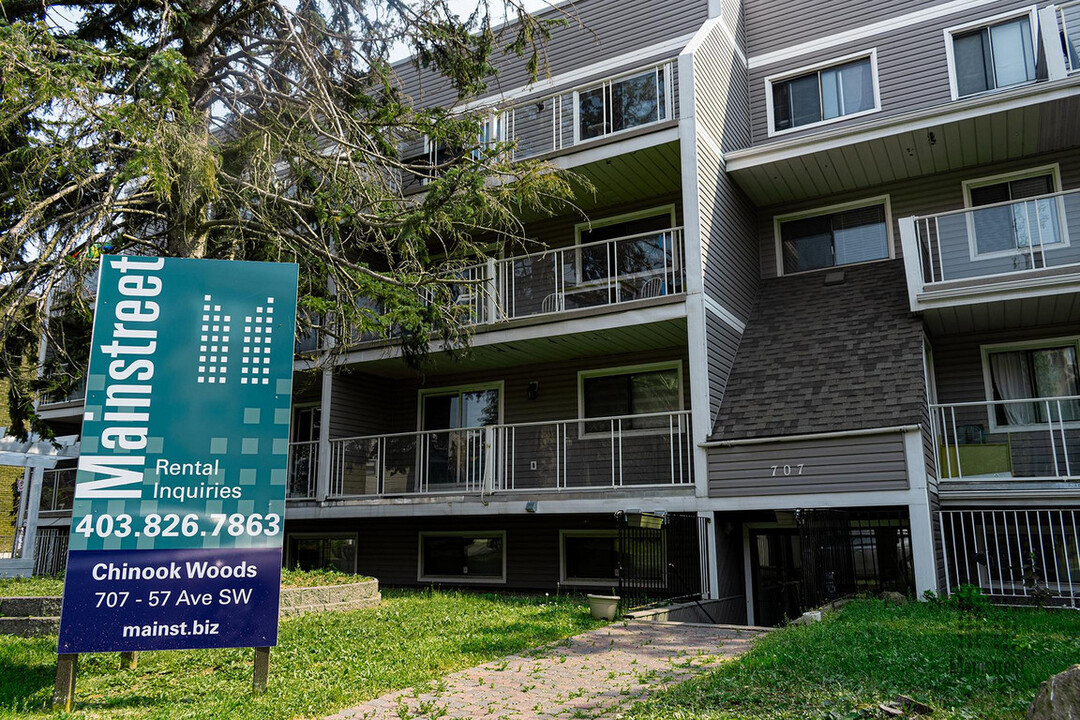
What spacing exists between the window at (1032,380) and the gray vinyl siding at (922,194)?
2.82m

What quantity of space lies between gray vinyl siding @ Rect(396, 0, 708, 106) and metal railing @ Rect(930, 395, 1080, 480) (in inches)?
375

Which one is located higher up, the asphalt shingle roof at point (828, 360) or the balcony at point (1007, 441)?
the asphalt shingle roof at point (828, 360)

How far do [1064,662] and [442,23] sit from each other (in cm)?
1108

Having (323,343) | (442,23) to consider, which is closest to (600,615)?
(442,23)

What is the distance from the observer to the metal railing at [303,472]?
1730 centimetres

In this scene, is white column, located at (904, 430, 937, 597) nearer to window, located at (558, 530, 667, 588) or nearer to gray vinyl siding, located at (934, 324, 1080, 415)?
gray vinyl siding, located at (934, 324, 1080, 415)

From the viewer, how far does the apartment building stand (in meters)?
12.4

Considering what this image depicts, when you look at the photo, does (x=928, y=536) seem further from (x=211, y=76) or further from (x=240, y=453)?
(x=211, y=76)

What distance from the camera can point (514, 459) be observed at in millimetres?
15711

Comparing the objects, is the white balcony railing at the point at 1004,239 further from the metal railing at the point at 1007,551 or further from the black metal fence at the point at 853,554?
the black metal fence at the point at 853,554

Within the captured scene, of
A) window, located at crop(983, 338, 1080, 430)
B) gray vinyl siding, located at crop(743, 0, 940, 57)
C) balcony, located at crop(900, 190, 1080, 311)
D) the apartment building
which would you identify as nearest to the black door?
the apartment building

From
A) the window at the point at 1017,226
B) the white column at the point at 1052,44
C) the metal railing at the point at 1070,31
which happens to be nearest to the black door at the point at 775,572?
the window at the point at 1017,226

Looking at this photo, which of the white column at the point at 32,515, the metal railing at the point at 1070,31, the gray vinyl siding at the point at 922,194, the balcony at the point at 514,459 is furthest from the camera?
the white column at the point at 32,515

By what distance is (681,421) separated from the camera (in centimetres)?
1417
